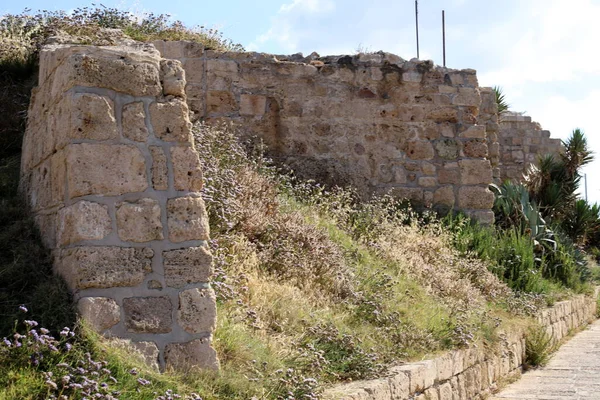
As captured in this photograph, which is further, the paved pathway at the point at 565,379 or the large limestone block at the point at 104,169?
the paved pathway at the point at 565,379

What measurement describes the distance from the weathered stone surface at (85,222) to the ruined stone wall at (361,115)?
4.95m

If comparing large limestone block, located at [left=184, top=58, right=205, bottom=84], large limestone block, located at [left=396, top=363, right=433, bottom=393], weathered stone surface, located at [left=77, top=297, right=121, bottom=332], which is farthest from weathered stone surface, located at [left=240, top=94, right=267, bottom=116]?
weathered stone surface, located at [left=77, top=297, right=121, bottom=332]

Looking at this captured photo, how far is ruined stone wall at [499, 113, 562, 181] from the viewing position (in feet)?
56.6

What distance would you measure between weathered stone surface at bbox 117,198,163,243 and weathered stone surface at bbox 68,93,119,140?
1.29 ft

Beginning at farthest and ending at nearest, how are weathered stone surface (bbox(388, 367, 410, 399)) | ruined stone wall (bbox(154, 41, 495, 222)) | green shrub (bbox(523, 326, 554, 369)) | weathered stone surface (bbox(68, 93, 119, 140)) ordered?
ruined stone wall (bbox(154, 41, 495, 222)), green shrub (bbox(523, 326, 554, 369)), weathered stone surface (bbox(388, 367, 410, 399)), weathered stone surface (bbox(68, 93, 119, 140))

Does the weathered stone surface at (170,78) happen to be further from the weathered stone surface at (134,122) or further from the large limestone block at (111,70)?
the weathered stone surface at (134,122)

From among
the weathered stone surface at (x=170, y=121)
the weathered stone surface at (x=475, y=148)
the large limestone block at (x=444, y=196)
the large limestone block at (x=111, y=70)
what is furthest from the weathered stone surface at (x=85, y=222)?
the weathered stone surface at (x=475, y=148)

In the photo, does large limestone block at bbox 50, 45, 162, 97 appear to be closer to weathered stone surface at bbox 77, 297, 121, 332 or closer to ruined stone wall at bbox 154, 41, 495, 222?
weathered stone surface at bbox 77, 297, 121, 332

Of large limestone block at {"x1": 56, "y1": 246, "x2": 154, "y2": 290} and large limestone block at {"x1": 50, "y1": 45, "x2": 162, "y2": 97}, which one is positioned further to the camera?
large limestone block at {"x1": 50, "y1": 45, "x2": 162, "y2": 97}

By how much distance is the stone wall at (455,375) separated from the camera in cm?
450

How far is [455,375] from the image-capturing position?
586cm

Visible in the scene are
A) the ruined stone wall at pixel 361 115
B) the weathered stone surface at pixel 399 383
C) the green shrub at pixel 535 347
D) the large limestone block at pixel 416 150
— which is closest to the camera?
the weathered stone surface at pixel 399 383

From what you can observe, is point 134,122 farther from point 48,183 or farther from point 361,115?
point 361,115

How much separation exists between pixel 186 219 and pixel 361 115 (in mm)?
5819
